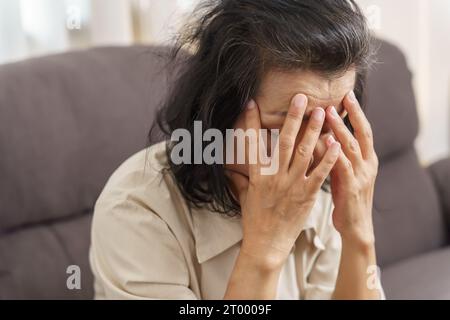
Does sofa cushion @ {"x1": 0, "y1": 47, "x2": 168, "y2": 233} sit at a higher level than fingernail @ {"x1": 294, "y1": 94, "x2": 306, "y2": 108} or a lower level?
lower

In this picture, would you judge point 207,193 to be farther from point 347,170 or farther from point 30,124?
point 30,124

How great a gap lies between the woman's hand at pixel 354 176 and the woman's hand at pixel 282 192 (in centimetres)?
5

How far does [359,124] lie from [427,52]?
1444mm

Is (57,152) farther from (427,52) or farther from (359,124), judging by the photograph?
(427,52)

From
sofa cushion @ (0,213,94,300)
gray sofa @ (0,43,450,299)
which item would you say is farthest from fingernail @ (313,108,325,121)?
sofa cushion @ (0,213,94,300)

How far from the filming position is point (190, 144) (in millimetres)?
1021

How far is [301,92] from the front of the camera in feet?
3.05

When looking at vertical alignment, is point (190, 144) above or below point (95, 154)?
above

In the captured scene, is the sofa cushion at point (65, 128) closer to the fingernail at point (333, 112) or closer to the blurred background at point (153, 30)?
the blurred background at point (153, 30)

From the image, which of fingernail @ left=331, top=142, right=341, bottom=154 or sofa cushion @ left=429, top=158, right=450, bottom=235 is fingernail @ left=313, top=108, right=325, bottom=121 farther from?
sofa cushion @ left=429, top=158, right=450, bottom=235

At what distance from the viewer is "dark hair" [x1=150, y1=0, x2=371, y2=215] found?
36.3 inches

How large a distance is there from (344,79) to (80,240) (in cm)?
63

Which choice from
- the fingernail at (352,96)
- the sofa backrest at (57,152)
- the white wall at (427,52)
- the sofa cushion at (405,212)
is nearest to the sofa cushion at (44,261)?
the sofa backrest at (57,152)

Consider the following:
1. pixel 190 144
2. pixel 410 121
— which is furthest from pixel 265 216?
pixel 410 121
